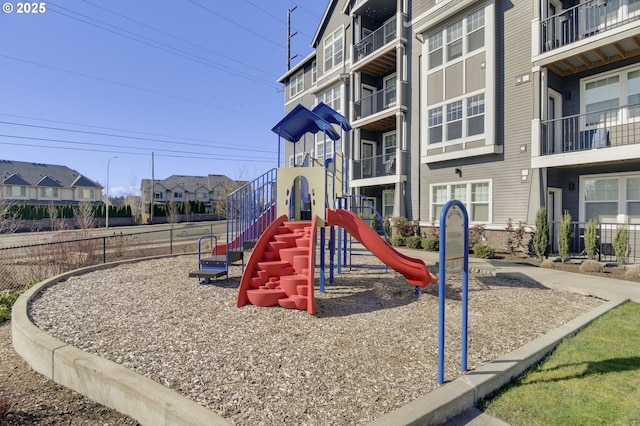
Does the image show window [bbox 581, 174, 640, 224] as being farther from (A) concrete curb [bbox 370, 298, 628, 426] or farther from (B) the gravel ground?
(A) concrete curb [bbox 370, 298, 628, 426]

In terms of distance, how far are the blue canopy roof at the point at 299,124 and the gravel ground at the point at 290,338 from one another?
3793 millimetres

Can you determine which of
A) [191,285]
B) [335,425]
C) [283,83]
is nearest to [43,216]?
[283,83]

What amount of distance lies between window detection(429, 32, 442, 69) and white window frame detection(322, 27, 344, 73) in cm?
695

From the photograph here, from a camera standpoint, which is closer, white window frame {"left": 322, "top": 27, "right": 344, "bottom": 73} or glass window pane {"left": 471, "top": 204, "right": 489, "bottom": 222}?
glass window pane {"left": 471, "top": 204, "right": 489, "bottom": 222}

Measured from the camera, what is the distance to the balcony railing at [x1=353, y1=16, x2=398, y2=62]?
711 inches

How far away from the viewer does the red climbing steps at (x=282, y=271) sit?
5.76 m

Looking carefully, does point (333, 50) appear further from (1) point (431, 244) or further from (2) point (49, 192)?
(2) point (49, 192)

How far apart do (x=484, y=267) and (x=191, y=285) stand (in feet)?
26.1

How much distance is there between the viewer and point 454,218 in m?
3.63

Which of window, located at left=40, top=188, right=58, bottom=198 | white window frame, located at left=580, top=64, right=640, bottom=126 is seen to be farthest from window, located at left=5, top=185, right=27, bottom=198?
white window frame, located at left=580, top=64, right=640, bottom=126

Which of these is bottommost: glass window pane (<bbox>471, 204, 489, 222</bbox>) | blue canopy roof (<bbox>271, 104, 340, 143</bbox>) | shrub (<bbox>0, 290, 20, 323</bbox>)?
shrub (<bbox>0, 290, 20, 323</bbox>)

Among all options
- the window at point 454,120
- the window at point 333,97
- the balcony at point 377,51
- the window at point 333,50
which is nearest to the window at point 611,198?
the window at point 454,120

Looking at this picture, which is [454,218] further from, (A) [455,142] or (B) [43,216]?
(B) [43,216]

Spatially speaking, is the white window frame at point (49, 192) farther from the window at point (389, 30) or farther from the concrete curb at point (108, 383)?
the concrete curb at point (108, 383)
